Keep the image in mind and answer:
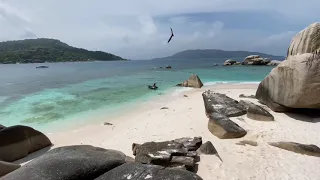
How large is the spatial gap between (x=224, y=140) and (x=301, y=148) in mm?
2537

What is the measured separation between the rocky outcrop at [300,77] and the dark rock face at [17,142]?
11.3 metres

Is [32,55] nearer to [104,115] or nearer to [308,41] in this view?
[104,115]

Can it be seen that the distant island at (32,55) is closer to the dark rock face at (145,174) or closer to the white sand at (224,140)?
the white sand at (224,140)

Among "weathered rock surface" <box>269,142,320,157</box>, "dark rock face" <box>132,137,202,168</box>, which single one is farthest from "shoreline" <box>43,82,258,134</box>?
"weathered rock surface" <box>269,142,320,157</box>

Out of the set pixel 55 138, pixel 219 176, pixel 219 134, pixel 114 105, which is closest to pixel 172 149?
pixel 219 176

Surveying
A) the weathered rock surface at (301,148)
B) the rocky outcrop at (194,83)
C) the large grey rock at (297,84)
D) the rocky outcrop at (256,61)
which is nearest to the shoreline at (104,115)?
the rocky outcrop at (194,83)

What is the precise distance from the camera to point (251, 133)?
9852mm

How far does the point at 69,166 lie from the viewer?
214 inches

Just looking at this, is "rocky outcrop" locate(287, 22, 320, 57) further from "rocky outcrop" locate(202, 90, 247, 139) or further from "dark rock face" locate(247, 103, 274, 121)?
"rocky outcrop" locate(202, 90, 247, 139)

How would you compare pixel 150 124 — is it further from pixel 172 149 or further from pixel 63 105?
pixel 63 105

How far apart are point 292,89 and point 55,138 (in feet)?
37.0

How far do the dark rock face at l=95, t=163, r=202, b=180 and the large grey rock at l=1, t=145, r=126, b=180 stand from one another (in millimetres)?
411

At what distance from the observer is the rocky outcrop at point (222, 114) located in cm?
950

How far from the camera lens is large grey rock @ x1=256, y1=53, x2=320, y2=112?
35.7 feet
